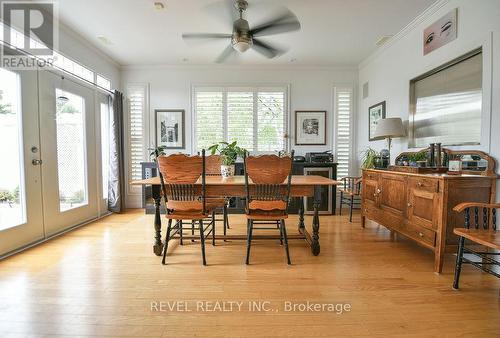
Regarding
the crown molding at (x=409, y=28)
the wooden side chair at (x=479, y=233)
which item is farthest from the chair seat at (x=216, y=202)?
the crown molding at (x=409, y=28)

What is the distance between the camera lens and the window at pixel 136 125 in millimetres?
4602

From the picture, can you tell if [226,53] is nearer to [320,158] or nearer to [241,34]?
[241,34]

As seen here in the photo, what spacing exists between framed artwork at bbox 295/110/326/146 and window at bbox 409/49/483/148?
166 cm

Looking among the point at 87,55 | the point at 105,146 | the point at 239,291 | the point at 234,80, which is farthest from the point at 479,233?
the point at 87,55

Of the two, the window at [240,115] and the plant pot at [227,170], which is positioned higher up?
the window at [240,115]

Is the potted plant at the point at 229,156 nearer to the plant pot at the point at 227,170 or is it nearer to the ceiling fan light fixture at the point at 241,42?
the plant pot at the point at 227,170

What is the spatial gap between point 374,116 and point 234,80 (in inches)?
106

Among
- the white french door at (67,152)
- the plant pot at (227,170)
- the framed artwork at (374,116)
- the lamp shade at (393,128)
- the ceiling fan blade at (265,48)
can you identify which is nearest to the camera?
the ceiling fan blade at (265,48)

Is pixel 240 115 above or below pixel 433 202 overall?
above

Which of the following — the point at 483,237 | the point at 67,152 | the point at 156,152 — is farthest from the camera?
the point at 156,152

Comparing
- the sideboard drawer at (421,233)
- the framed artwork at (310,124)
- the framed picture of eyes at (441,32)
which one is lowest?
the sideboard drawer at (421,233)

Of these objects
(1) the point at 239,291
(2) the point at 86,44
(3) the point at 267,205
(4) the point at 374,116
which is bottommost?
(1) the point at 239,291

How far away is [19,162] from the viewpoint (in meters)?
2.59

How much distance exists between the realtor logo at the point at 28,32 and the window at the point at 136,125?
159cm
